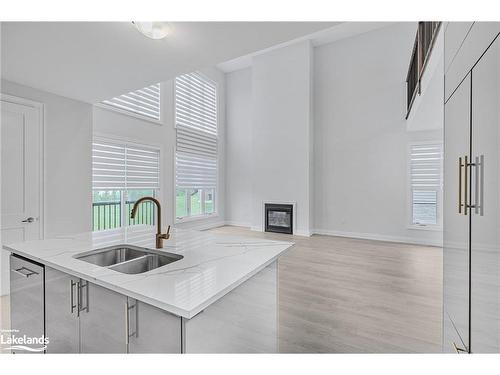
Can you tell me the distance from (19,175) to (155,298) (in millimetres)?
2951

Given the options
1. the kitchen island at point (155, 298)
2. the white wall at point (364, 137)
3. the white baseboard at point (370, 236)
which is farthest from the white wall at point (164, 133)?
the kitchen island at point (155, 298)

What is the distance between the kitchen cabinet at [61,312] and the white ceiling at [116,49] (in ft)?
5.62

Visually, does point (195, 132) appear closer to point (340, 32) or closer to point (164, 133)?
point (164, 133)

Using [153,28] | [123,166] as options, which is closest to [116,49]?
[153,28]

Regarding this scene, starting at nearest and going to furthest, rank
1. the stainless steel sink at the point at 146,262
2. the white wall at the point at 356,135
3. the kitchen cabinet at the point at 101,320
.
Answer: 1. the kitchen cabinet at the point at 101,320
2. the stainless steel sink at the point at 146,262
3. the white wall at the point at 356,135

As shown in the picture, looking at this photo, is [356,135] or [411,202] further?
[356,135]

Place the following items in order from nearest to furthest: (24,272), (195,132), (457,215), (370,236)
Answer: (457,215)
(24,272)
(370,236)
(195,132)

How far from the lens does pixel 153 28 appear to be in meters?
1.96

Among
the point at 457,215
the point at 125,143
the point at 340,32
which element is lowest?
the point at 457,215

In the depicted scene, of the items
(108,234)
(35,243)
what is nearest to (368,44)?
(108,234)

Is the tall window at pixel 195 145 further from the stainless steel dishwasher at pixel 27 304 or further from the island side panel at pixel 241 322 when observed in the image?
the island side panel at pixel 241 322

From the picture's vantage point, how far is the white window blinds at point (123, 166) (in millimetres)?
4285

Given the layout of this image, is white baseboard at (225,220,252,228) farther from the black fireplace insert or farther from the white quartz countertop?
the white quartz countertop
